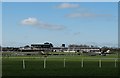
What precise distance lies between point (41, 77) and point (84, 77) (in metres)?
2.56

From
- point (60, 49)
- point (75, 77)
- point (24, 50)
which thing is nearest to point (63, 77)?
point (75, 77)

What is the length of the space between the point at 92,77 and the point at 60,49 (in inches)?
5761

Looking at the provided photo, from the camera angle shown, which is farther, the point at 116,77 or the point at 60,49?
the point at 60,49

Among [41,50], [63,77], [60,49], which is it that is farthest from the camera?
[60,49]

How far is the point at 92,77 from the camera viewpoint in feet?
69.2

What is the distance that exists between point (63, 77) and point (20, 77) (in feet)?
8.35

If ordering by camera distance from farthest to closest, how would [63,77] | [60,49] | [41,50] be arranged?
1. [60,49]
2. [41,50]
3. [63,77]

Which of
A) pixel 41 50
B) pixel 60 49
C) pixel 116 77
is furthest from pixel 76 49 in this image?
pixel 116 77

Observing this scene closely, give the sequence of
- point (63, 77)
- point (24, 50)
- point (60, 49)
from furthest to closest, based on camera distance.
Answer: point (60, 49) → point (24, 50) → point (63, 77)

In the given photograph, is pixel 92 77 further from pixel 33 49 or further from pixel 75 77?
pixel 33 49

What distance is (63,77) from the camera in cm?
2103

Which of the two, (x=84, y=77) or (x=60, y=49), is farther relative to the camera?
(x=60, y=49)

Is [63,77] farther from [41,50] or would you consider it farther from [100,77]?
[41,50]

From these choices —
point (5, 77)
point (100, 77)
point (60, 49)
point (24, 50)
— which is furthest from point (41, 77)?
point (60, 49)
